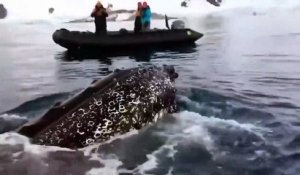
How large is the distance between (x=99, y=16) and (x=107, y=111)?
22.8 m

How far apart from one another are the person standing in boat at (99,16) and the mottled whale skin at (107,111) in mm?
21105

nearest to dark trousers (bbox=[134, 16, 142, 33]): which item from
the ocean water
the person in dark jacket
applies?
the person in dark jacket

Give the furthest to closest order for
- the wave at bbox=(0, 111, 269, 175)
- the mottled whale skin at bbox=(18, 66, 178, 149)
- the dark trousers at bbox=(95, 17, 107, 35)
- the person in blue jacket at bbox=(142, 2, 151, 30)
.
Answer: the person in blue jacket at bbox=(142, 2, 151, 30)
the dark trousers at bbox=(95, 17, 107, 35)
the mottled whale skin at bbox=(18, 66, 178, 149)
the wave at bbox=(0, 111, 269, 175)

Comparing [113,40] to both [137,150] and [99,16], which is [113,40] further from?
[137,150]

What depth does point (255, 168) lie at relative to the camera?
894cm

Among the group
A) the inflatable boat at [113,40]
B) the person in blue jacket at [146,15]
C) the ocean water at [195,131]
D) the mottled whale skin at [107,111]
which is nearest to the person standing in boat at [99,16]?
the inflatable boat at [113,40]

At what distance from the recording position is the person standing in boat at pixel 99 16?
31578 mm

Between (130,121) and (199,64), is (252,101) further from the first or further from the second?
(199,64)

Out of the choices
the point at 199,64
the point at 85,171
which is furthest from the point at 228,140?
the point at 199,64

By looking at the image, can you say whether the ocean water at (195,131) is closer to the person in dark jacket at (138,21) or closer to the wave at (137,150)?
the wave at (137,150)

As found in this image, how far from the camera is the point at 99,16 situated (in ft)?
104

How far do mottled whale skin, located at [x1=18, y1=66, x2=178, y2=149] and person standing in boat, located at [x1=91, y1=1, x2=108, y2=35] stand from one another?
21.1 metres

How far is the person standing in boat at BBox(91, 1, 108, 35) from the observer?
31.6m

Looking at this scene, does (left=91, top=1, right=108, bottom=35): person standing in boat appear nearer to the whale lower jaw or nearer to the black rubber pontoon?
the black rubber pontoon
